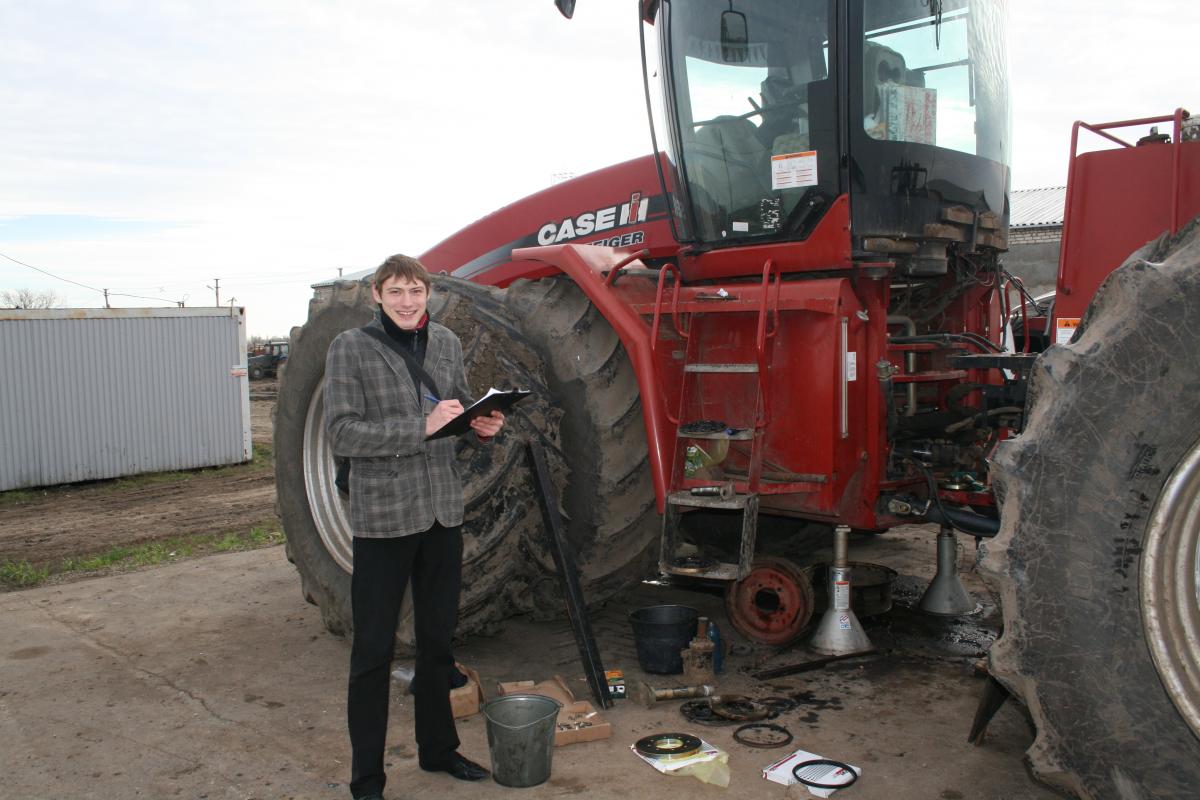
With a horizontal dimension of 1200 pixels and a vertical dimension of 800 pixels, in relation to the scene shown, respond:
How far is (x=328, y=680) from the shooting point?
4480mm

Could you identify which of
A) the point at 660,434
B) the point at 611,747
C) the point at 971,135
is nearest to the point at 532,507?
the point at 660,434

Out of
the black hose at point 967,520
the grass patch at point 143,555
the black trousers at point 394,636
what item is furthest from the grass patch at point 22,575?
the black hose at point 967,520

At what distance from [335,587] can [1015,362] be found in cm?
310

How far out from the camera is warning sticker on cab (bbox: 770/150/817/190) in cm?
415

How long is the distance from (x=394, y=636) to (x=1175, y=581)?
Answer: 2.22 meters

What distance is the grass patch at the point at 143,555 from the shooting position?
6609 mm

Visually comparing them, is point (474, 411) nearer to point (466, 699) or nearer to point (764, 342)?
point (764, 342)

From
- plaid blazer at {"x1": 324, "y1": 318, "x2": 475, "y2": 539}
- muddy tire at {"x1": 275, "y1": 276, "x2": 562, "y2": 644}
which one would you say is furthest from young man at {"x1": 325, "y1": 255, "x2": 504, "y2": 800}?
muddy tire at {"x1": 275, "y1": 276, "x2": 562, "y2": 644}

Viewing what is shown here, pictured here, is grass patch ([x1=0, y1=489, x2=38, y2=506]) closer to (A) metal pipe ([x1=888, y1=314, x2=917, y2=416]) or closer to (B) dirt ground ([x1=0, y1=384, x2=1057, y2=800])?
(B) dirt ground ([x1=0, y1=384, x2=1057, y2=800])

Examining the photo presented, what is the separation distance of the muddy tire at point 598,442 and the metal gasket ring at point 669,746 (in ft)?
2.90

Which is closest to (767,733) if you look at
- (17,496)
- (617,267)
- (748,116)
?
(617,267)

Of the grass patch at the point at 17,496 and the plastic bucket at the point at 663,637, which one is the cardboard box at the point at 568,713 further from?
the grass patch at the point at 17,496

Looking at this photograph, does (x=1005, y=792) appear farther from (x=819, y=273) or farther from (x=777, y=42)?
(x=777, y=42)

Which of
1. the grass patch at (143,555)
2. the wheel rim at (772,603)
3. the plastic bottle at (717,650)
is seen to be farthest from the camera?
the grass patch at (143,555)
